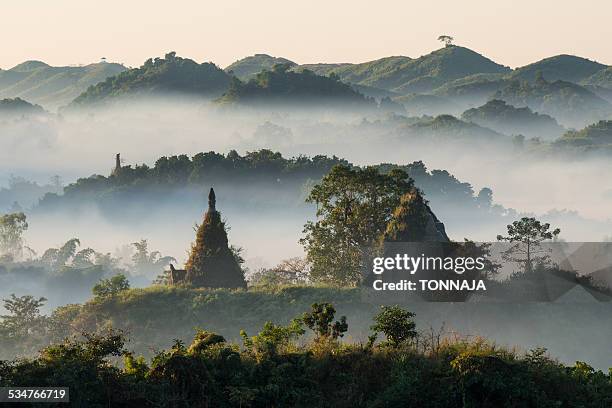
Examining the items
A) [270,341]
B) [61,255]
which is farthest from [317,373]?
[61,255]

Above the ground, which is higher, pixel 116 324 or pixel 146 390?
pixel 146 390

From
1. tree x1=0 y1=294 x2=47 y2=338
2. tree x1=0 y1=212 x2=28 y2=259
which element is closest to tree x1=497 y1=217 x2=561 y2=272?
tree x1=0 y1=294 x2=47 y2=338

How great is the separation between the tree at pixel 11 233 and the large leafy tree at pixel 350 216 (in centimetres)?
9400

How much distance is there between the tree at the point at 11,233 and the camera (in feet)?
477

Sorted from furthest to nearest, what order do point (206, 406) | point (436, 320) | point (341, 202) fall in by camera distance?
point (341, 202) < point (436, 320) < point (206, 406)

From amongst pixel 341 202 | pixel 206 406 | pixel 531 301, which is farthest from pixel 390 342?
pixel 341 202

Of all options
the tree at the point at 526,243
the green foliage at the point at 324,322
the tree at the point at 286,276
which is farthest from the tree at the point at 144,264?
the green foliage at the point at 324,322

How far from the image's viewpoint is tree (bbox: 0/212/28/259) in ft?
477

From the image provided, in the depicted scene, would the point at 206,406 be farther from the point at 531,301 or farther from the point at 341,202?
the point at 341,202

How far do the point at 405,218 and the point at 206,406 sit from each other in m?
37.7

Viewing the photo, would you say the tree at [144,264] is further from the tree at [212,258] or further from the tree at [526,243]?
the tree at [526,243]

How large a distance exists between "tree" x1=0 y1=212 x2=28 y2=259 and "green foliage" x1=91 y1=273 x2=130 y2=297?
3562 inches

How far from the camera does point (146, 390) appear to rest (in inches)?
667

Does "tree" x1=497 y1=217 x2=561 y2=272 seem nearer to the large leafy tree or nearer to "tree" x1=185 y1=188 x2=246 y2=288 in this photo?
the large leafy tree
